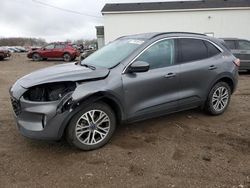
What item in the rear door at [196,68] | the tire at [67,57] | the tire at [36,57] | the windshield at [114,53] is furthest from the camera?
the tire at [36,57]

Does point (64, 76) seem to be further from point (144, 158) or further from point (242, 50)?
point (242, 50)

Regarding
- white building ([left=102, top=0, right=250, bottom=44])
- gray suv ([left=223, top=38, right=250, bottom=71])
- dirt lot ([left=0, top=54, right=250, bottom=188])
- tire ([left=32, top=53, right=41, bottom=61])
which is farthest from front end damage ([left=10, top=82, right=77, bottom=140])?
white building ([left=102, top=0, right=250, bottom=44])

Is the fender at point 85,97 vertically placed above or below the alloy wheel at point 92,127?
above

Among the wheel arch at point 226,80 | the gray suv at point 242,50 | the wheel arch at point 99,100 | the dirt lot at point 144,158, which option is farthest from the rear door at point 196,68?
the gray suv at point 242,50

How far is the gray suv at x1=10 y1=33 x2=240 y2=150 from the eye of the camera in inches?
146

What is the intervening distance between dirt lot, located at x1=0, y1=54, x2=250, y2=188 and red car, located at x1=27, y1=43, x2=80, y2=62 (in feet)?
60.2

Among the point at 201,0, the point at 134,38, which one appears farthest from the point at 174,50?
the point at 201,0

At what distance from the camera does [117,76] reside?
13.4 ft

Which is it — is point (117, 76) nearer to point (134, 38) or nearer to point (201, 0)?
point (134, 38)

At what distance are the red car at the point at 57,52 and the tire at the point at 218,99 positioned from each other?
18.7 meters

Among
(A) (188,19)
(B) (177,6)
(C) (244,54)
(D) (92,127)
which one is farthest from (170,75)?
(B) (177,6)

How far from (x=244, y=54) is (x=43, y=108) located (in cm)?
1029

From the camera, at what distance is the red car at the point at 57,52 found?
22.9m

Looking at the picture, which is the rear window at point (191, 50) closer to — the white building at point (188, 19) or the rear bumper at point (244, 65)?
the rear bumper at point (244, 65)
